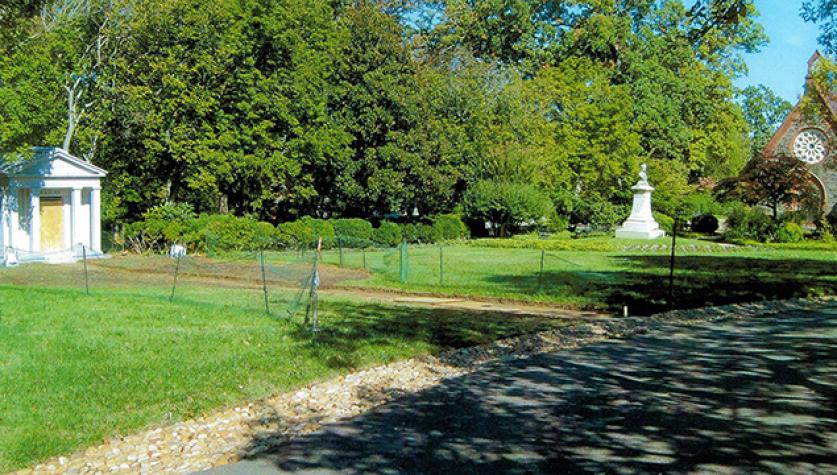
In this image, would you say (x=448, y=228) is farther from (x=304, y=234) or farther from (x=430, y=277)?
(x=430, y=277)

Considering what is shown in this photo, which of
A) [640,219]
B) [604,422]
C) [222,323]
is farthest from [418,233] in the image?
[604,422]

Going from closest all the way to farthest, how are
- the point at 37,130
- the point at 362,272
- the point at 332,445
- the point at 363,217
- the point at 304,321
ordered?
the point at 332,445 < the point at 304,321 < the point at 362,272 < the point at 37,130 < the point at 363,217

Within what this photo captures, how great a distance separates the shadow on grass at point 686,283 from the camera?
715 inches

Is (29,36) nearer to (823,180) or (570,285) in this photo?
(570,285)

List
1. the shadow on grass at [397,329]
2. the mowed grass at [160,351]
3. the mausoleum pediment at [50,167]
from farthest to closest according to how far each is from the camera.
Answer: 1. the mausoleum pediment at [50,167]
2. the shadow on grass at [397,329]
3. the mowed grass at [160,351]

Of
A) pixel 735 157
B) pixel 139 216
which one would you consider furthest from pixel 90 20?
pixel 735 157

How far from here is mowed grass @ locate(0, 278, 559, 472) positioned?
7559 mm

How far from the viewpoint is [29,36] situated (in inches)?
1162

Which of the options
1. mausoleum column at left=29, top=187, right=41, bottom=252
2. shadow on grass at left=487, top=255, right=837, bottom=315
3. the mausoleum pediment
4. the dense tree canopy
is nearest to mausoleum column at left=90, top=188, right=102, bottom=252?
the mausoleum pediment

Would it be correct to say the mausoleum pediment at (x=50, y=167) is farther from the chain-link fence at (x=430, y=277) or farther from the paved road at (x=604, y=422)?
the paved road at (x=604, y=422)

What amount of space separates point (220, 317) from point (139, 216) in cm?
2497

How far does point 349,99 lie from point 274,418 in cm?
3228

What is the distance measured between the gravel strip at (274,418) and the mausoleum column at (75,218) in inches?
873

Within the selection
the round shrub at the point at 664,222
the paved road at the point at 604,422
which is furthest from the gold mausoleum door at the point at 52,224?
the round shrub at the point at 664,222
